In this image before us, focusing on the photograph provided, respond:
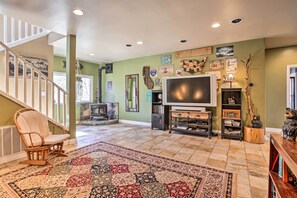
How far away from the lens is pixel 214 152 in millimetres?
3283

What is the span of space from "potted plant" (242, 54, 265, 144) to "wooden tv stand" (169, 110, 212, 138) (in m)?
0.91

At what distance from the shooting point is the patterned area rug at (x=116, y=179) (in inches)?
74.5

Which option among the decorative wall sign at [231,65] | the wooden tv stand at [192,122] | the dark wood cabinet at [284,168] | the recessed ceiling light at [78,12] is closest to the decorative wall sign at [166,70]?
the wooden tv stand at [192,122]

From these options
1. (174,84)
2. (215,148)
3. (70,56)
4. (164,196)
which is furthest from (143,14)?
(215,148)

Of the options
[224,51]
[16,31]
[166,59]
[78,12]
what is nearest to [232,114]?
[224,51]

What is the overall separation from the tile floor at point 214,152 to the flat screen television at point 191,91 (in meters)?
1.00

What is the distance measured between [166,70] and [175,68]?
34cm

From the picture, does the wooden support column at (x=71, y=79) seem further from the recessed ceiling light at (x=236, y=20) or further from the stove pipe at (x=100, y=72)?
the recessed ceiling light at (x=236, y=20)

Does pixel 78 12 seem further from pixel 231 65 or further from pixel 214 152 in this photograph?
pixel 231 65

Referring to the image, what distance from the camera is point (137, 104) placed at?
6.49 metres

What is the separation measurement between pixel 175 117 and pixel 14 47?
487 centimetres

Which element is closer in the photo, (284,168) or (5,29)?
(284,168)

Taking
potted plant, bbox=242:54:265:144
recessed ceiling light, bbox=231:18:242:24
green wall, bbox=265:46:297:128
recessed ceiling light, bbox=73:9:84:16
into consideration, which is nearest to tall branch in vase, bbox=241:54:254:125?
potted plant, bbox=242:54:265:144

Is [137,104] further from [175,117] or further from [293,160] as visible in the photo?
[293,160]
